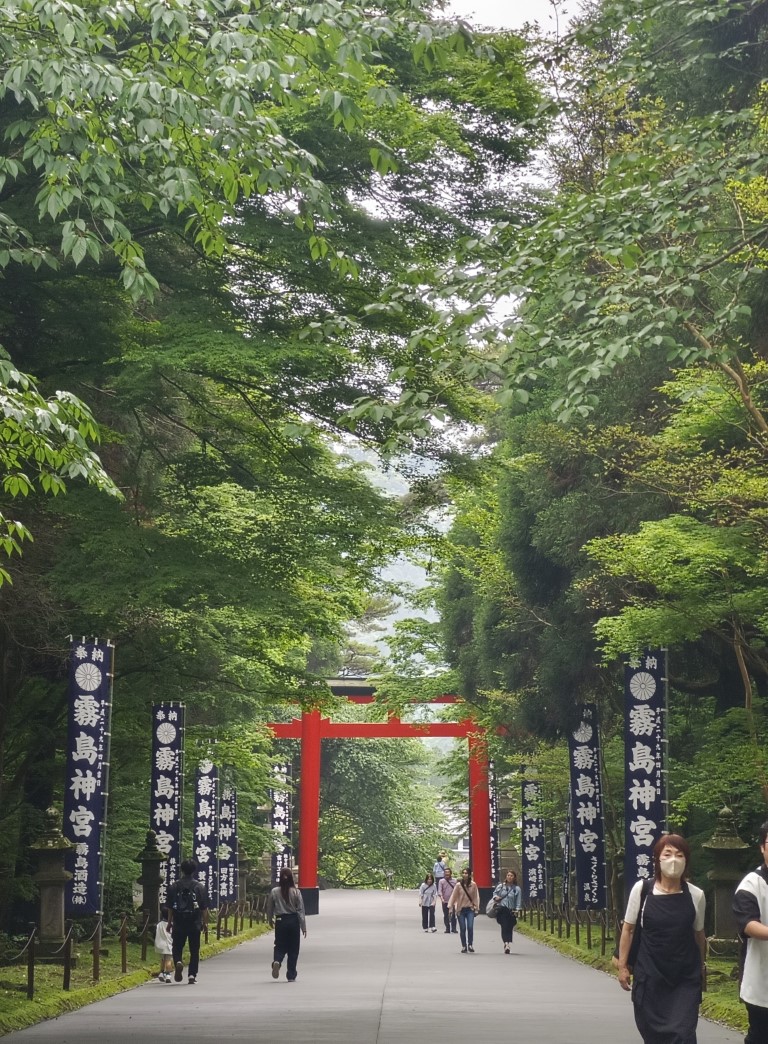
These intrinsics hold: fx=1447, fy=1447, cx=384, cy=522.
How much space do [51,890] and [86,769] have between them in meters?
2.48

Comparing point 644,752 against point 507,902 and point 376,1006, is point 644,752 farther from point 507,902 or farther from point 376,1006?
point 507,902

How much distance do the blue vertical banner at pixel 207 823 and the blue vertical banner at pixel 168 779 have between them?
4.56 meters

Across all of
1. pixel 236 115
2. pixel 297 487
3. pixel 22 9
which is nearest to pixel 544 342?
pixel 236 115

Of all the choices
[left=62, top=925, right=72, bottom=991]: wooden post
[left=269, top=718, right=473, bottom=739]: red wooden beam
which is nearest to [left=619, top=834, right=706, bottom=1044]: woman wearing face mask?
[left=62, top=925, right=72, bottom=991]: wooden post

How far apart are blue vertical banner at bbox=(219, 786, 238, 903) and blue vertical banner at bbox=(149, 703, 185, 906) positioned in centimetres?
935

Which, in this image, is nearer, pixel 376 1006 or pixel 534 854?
pixel 376 1006

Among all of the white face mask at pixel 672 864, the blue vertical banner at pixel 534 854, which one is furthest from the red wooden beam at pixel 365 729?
the white face mask at pixel 672 864

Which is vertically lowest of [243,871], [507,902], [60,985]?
[60,985]

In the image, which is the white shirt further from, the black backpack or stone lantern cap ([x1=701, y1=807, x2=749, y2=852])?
stone lantern cap ([x1=701, y1=807, x2=749, y2=852])

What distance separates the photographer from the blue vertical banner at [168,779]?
2295cm

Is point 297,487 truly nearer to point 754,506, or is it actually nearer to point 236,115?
point 754,506

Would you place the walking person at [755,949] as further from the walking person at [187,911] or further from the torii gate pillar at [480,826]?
the torii gate pillar at [480,826]

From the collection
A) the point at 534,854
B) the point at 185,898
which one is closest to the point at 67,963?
the point at 185,898

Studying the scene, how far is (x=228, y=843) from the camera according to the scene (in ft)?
110
